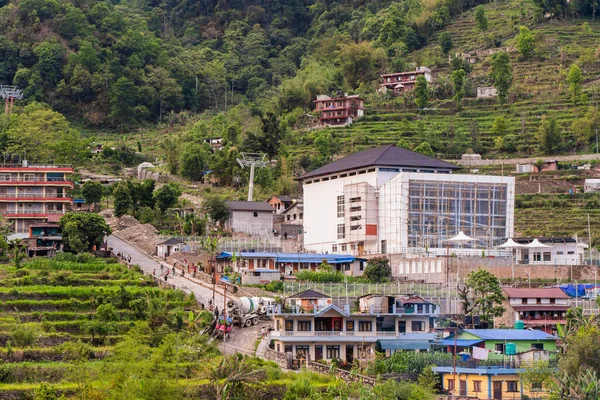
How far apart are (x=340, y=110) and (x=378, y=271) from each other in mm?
43057

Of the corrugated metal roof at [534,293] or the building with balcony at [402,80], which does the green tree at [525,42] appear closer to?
the building with balcony at [402,80]

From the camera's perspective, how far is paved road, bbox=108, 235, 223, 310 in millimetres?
63341

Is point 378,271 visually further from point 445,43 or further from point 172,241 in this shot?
point 445,43

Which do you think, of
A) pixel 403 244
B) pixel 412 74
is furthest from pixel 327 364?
pixel 412 74

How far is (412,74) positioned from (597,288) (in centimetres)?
5503

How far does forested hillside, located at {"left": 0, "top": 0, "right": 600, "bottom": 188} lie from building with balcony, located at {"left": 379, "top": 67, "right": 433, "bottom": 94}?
134 cm

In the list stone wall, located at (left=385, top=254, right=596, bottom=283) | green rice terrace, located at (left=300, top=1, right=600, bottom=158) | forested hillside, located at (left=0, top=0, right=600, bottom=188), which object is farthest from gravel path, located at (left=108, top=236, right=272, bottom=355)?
green rice terrace, located at (left=300, top=1, right=600, bottom=158)

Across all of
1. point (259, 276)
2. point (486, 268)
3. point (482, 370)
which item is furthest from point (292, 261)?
point (482, 370)

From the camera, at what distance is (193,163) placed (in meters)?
96.3

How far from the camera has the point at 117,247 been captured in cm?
7481

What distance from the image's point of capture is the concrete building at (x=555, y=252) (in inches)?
2931

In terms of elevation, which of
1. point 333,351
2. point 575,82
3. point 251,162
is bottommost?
point 333,351

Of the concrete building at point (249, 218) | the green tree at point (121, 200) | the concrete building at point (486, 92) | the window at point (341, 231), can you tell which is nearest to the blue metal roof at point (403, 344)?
the window at point (341, 231)

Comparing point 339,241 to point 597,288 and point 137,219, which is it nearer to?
point 137,219
